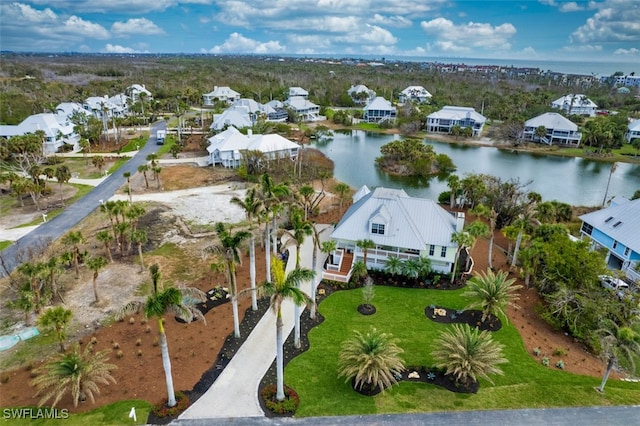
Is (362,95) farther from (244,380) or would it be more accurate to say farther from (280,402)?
(280,402)

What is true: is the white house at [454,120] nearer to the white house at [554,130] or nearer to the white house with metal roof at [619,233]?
the white house at [554,130]

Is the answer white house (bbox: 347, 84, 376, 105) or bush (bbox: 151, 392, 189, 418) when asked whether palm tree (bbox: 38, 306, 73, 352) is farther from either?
white house (bbox: 347, 84, 376, 105)

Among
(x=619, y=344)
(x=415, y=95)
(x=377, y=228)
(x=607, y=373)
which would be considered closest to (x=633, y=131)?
(x=415, y=95)

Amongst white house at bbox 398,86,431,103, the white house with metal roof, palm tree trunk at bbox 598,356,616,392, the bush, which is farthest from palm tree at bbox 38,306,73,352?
white house at bbox 398,86,431,103

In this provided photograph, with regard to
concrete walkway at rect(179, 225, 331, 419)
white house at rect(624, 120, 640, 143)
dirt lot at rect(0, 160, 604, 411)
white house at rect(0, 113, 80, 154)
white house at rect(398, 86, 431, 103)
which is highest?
white house at rect(398, 86, 431, 103)

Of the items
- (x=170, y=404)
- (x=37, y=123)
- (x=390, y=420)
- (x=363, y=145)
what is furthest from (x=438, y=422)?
(x=37, y=123)

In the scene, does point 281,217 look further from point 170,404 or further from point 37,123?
point 37,123
